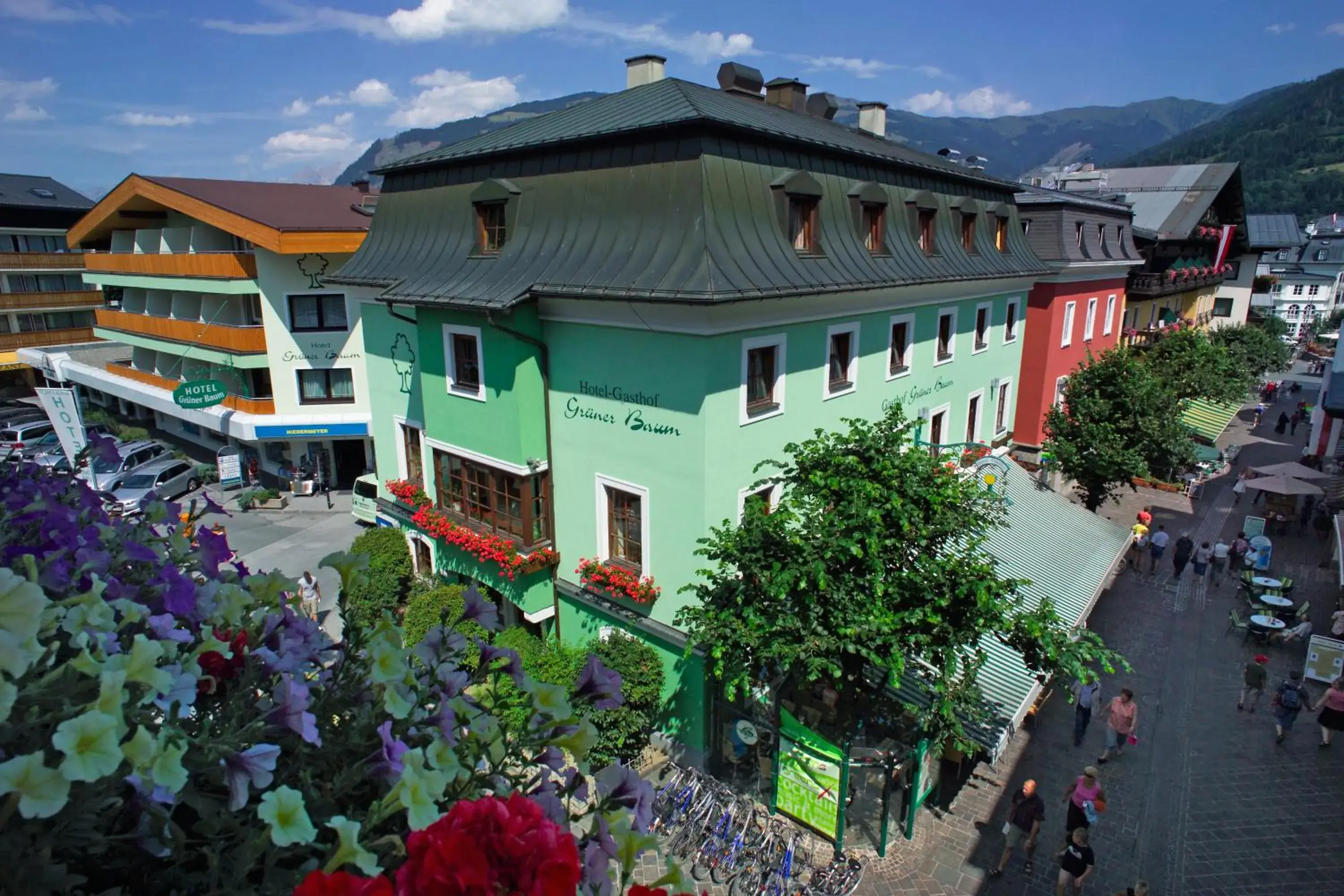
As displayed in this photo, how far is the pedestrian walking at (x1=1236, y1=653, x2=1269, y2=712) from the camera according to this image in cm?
1480

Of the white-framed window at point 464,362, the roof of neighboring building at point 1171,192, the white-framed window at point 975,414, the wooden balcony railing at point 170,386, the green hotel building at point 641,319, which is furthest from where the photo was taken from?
the roof of neighboring building at point 1171,192

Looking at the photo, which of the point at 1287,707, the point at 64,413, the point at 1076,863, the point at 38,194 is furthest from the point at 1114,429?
the point at 38,194

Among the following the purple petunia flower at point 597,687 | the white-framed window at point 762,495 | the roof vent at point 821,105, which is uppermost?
the roof vent at point 821,105

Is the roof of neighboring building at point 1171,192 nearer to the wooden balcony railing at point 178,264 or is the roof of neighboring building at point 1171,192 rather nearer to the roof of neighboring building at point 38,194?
the wooden balcony railing at point 178,264

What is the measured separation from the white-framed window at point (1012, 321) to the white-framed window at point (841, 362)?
30.2 feet

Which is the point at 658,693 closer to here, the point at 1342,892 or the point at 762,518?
the point at 762,518

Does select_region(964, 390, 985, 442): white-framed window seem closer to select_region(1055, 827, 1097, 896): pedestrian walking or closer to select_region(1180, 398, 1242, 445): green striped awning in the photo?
select_region(1180, 398, 1242, 445): green striped awning

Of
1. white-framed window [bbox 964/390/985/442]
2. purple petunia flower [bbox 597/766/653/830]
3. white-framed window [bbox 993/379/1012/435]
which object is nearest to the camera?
purple petunia flower [bbox 597/766/653/830]

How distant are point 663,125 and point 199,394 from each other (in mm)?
22365

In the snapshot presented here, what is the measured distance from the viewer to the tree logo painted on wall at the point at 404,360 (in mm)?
17938

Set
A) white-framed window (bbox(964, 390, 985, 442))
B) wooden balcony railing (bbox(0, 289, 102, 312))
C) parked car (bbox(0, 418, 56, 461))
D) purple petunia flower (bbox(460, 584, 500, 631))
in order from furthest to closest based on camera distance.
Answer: wooden balcony railing (bbox(0, 289, 102, 312)), parked car (bbox(0, 418, 56, 461)), white-framed window (bbox(964, 390, 985, 442)), purple petunia flower (bbox(460, 584, 500, 631))

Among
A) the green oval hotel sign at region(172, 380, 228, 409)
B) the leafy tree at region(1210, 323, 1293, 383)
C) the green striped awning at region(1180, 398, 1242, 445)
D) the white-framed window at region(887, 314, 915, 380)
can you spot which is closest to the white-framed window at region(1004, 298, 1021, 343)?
the white-framed window at region(887, 314, 915, 380)

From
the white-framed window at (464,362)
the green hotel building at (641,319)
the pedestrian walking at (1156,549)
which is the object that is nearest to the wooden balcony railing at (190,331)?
the green hotel building at (641,319)

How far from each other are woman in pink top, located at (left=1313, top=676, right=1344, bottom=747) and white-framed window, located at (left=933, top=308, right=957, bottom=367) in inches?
376
